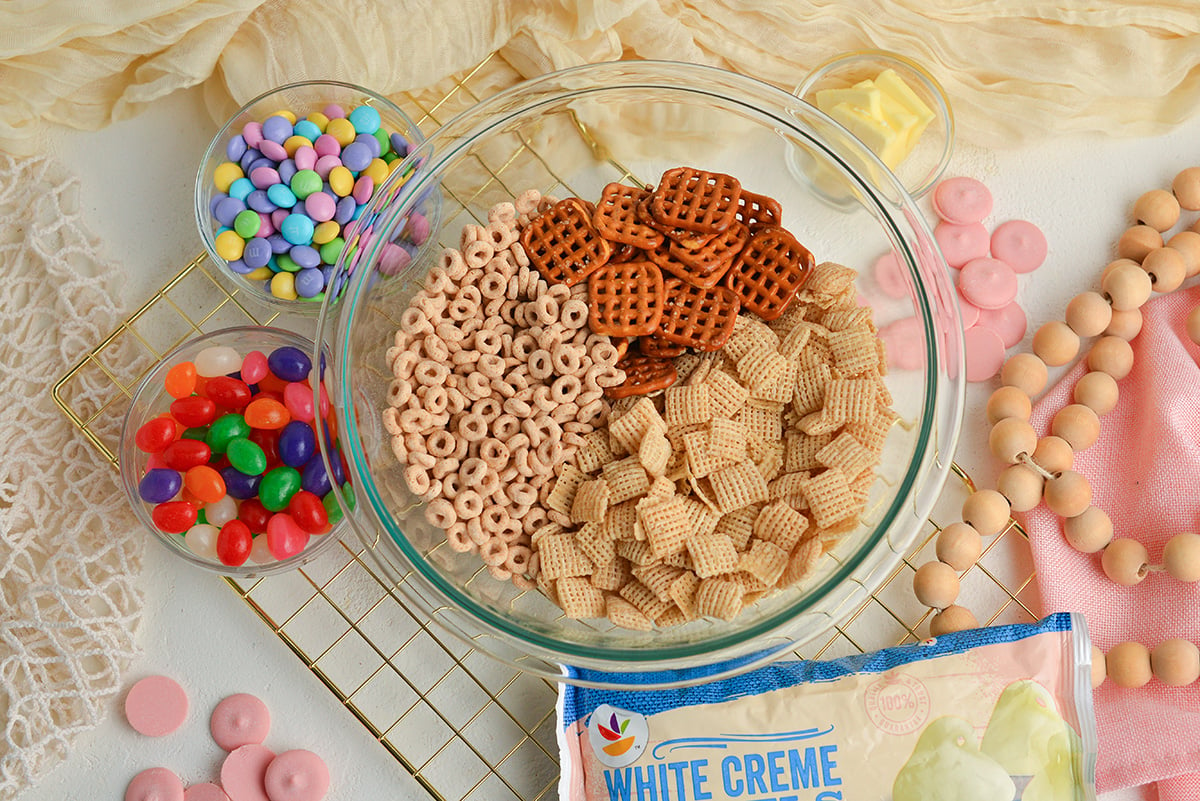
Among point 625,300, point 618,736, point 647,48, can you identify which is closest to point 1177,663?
point 618,736

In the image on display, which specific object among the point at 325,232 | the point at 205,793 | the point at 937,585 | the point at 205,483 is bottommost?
the point at 205,793

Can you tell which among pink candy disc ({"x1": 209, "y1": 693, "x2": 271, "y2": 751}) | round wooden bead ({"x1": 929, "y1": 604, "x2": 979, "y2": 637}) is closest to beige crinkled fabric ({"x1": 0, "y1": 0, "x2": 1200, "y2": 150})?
round wooden bead ({"x1": 929, "y1": 604, "x2": 979, "y2": 637})

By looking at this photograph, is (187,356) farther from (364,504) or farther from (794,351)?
(794,351)

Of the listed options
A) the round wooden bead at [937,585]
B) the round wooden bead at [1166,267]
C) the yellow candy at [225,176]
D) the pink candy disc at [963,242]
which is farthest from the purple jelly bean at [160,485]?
the round wooden bead at [1166,267]

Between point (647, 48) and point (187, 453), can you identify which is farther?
point (647, 48)

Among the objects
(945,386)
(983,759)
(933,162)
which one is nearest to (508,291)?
(945,386)

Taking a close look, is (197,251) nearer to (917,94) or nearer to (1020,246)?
(917,94)

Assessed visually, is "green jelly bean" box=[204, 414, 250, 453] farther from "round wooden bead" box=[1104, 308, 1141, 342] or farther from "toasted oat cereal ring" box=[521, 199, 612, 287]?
"round wooden bead" box=[1104, 308, 1141, 342]
